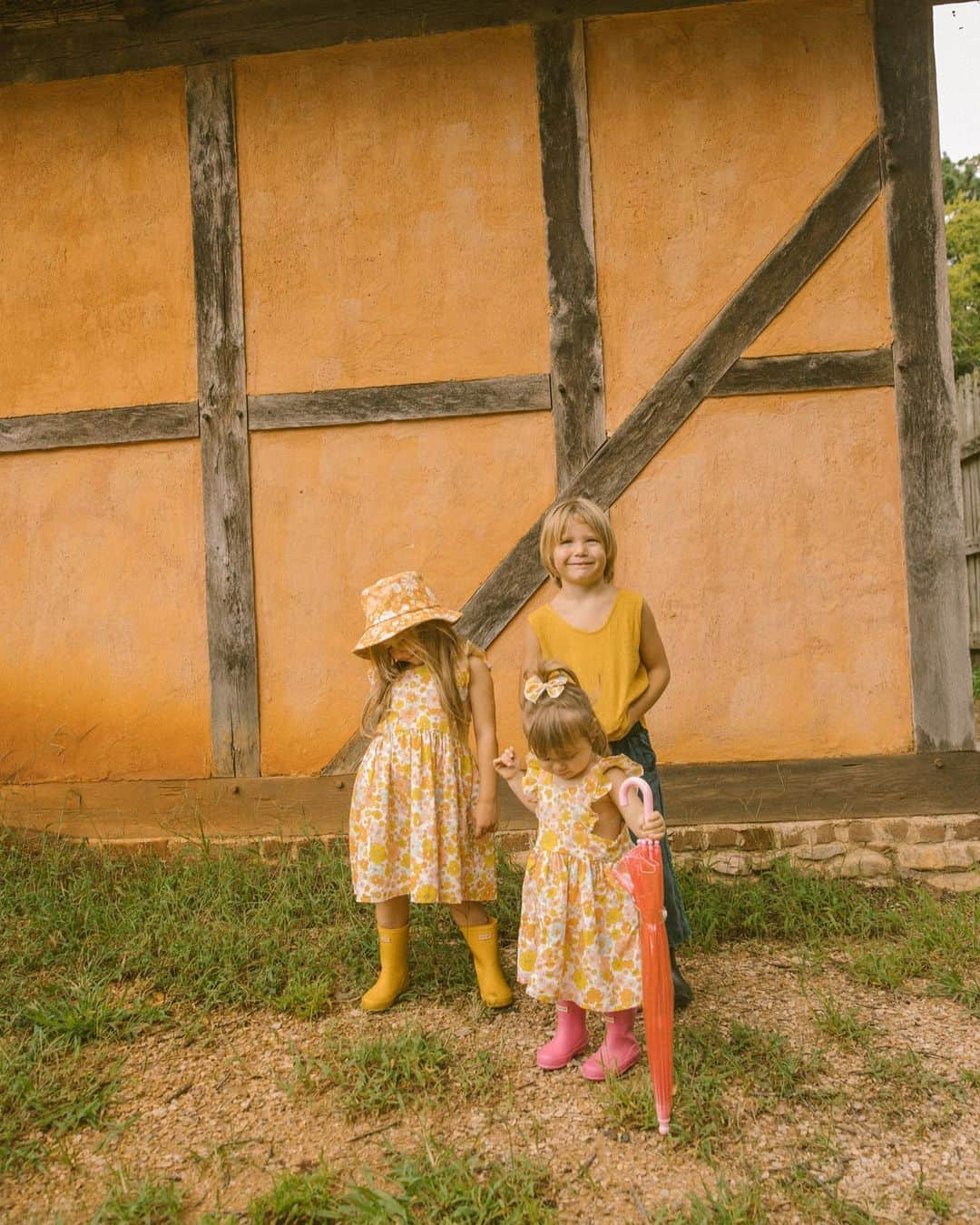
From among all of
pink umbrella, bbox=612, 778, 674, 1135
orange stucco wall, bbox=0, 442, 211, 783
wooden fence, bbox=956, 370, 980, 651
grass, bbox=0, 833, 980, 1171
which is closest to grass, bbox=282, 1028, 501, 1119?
grass, bbox=0, 833, 980, 1171

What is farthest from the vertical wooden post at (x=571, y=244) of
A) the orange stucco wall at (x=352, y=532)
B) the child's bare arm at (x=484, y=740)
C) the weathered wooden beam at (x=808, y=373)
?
the child's bare arm at (x=484, y=740)

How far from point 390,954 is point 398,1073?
18.5 inches

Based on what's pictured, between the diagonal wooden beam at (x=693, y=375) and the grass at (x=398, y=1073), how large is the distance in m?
1.57

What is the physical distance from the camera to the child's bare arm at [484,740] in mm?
2719

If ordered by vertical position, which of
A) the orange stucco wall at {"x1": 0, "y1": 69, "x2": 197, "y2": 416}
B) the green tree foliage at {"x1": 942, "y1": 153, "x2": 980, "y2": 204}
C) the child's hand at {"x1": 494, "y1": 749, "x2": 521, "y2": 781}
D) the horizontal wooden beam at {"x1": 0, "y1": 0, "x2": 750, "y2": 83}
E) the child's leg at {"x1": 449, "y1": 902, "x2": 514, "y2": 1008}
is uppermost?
the green tree foliage at {"x1": 942, "y1": 153, "x2": 980, "y2": 204}

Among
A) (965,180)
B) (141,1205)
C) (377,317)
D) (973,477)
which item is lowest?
(141,1205)

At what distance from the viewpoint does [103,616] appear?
13.6ft

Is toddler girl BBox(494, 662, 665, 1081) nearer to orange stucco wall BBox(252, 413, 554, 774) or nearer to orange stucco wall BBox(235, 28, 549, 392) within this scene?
orange stucco wall BBox(252, 413, 554, 774)

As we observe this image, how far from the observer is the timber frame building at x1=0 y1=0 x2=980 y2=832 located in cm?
379

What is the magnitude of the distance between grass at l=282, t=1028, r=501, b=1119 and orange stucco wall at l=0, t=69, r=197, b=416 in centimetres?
285

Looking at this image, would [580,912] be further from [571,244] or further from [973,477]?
[973,477]

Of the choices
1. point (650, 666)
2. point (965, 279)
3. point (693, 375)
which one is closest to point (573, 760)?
point (650, 666)

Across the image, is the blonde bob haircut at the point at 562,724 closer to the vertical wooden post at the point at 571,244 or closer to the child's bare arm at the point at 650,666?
the child's bare arm at the point at 650,666

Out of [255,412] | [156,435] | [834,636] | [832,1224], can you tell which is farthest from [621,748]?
[156,435]
